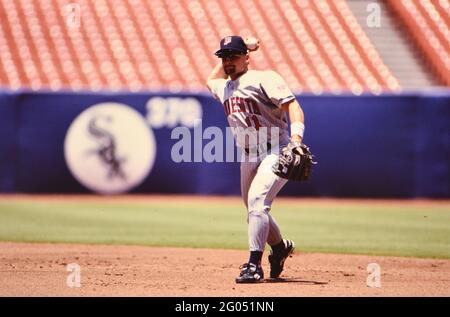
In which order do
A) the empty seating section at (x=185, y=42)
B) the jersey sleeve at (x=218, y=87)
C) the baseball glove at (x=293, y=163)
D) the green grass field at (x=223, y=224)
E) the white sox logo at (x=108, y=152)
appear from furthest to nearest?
the empty seating section at (x=185, y=42) → the white sox logo at (x=108, y=152) → the green grass field at (x=223, y=224) → the jersey sleeve at (x=218, y=87) → the baseball glove at (x=293, y=163)

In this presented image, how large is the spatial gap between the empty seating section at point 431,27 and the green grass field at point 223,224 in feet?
14.0

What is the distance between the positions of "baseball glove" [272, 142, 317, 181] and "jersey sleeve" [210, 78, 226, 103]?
0.69 meters

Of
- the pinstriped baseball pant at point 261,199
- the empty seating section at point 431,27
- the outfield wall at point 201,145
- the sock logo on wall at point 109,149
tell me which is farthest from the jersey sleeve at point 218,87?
the empty seating section at point 431,27

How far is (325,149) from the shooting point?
14.5 m

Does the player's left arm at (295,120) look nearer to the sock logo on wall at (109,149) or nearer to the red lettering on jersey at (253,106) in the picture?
the red lettering on jersey at (253,106)

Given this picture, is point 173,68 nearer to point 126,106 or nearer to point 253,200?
point 126,106

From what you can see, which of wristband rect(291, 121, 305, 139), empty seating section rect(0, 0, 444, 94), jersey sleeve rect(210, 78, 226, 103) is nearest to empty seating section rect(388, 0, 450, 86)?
empty seating section rect(0, 0, 444, 94)

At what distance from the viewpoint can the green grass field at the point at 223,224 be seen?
9.71 meters

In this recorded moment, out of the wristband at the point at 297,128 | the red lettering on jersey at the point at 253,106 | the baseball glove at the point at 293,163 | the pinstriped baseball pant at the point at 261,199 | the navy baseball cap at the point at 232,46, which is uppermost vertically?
the navy baseball cap at the point at 232,46

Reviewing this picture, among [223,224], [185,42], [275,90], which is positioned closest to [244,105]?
[275,90]

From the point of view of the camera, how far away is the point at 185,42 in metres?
17.6

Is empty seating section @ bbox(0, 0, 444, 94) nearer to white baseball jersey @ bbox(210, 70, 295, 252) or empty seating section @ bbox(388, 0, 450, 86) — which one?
empty seating section @ bbox(388, 0, 450, 86)

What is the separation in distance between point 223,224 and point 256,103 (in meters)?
4.97
